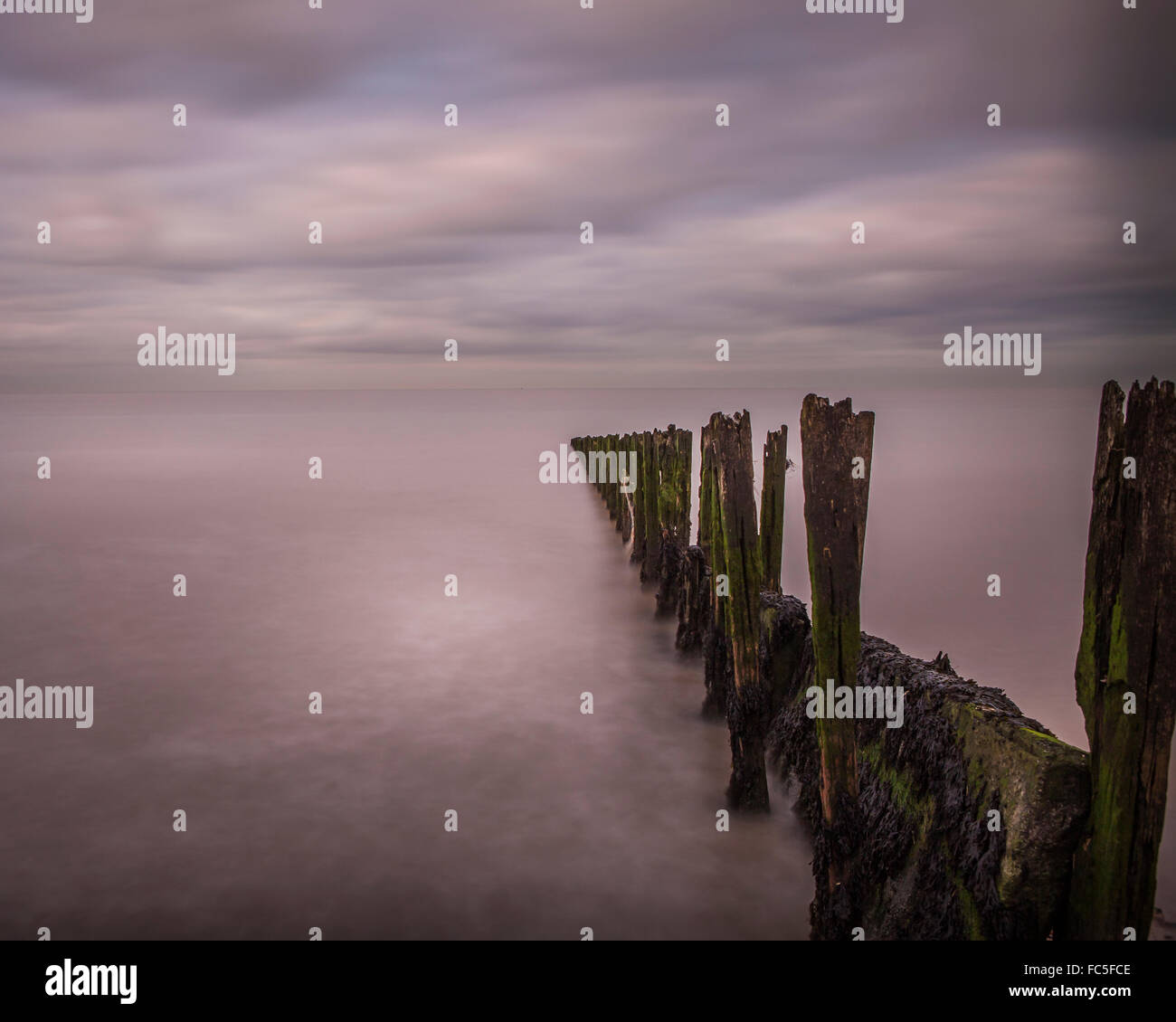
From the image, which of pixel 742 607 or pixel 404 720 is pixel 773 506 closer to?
pixel 742 607

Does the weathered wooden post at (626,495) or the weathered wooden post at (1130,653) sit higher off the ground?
the weathered wooden post at (626,495)

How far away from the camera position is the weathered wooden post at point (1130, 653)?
2.95 metres

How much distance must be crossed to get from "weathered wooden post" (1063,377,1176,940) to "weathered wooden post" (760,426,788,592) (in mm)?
3416

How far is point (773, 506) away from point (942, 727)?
8.48 ft

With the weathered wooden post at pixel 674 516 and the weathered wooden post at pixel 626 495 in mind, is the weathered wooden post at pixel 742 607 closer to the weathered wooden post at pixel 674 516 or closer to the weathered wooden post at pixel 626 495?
the weathered wooden post at pixel 674 516

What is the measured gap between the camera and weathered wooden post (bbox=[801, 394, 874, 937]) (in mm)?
4387

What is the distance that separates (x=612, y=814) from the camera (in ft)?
20.4

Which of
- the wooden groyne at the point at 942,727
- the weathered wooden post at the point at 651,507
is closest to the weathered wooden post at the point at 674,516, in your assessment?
the weathered wooden post at the point at 651,507

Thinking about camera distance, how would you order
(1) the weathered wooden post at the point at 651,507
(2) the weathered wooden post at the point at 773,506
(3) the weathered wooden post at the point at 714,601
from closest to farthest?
(2) the weathered wooden post at the point at 773,506, (3) the weathered wooden post at the point at 714,601, (1) the weathered wooden post at the point at 651,507

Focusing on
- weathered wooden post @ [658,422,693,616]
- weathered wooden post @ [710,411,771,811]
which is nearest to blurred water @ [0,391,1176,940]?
weathered wooden post @ [710,411,771,811]

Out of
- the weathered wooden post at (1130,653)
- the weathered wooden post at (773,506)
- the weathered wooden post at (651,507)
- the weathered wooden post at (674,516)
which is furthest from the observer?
the weathered wooden post at (651,507)

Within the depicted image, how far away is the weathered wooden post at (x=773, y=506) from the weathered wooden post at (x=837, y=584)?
204cm
